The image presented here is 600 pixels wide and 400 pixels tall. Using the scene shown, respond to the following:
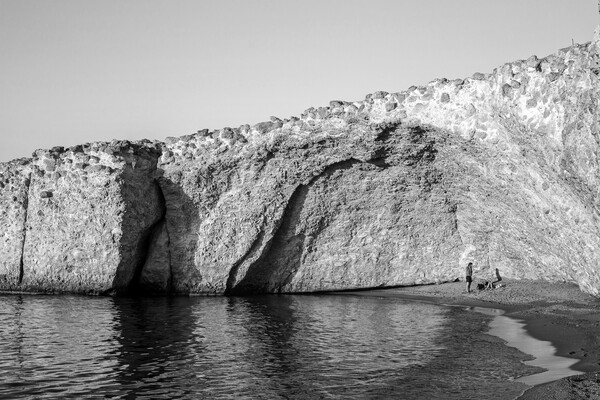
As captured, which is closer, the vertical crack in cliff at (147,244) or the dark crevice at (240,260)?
Answer: the dark crevice at (240,260)

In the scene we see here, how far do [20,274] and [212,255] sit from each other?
27.0 feet

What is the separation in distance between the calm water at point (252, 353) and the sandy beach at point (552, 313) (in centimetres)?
100

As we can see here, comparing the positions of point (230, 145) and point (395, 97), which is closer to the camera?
point (395, 97)

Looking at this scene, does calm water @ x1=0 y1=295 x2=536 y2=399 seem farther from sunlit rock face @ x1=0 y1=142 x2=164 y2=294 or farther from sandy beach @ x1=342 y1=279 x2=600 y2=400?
sunlit rock face @ x1=0 y1=142 x2=164 y2=294

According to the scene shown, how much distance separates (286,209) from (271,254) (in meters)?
2.20

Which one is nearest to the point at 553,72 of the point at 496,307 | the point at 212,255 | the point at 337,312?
the point at 496,307

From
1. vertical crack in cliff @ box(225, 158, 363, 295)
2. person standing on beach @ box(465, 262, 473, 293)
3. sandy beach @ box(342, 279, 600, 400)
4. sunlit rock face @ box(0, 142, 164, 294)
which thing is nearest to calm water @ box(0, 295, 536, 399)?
sandy beach @ box(342, 279, 600, 400)

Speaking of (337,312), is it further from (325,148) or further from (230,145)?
(230,145)

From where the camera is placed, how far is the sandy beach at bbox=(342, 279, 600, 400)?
1010cm

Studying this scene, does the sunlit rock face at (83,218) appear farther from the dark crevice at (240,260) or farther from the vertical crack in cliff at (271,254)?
the vertical crack in cliff at (271,254)

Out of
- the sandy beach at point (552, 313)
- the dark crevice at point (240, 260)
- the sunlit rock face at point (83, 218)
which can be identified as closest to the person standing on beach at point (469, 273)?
the sandy beach at point (552, 313)

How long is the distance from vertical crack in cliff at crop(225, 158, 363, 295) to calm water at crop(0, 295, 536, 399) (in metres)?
3.92

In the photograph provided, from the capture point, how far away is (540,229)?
2062cm

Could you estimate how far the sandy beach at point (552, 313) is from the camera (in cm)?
1010
